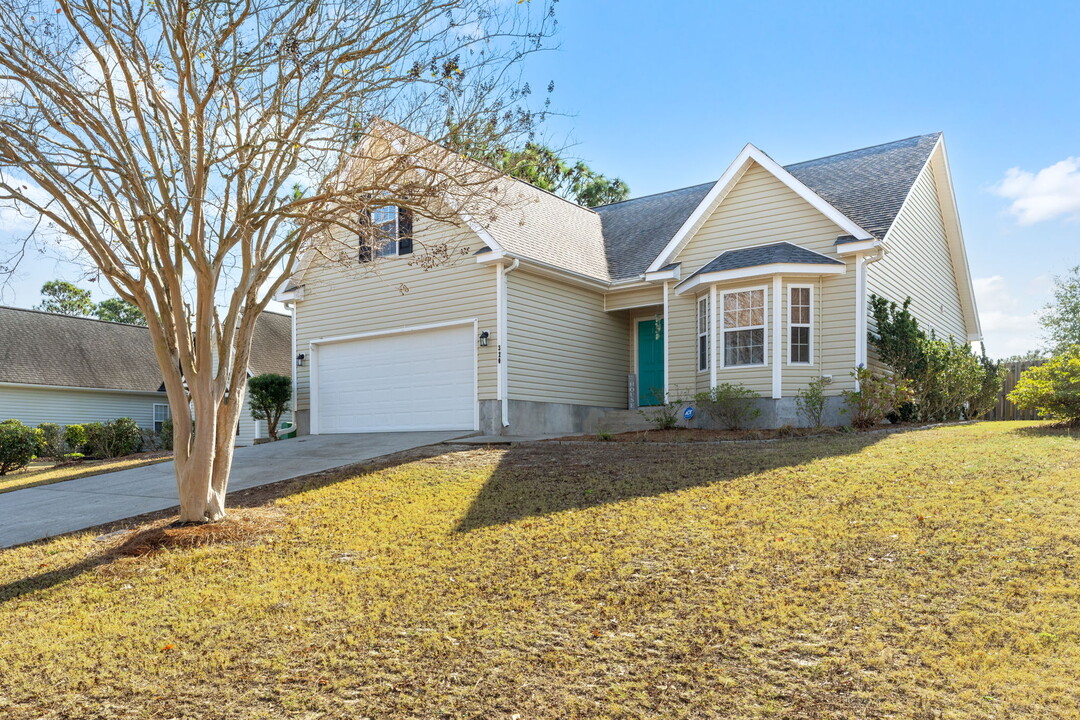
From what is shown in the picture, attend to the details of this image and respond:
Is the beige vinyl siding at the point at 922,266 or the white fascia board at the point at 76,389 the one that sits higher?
the beige vinyl siding at the point at 922,266

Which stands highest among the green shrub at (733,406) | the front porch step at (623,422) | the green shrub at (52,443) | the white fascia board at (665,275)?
the white fascia board at (665,275)

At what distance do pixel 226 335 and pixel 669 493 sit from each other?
16.7 feet

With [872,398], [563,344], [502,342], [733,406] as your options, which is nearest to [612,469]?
[733,406]

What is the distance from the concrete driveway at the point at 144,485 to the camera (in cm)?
925

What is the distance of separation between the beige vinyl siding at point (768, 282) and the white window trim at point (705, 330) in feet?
0.39

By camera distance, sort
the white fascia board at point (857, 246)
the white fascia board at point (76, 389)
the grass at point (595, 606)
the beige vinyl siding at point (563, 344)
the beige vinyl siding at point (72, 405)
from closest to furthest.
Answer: the grass at point (595, 606) → the white fascia board at point (857, 246) → the beige vinyl siding at point (563, 344) → the white fascia board at point (76, 389) → the beige vinyl siding at point (72, 405)

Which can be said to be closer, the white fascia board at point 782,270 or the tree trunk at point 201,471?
the tree trunk at point 201,471

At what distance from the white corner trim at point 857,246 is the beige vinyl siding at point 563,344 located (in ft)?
18.0

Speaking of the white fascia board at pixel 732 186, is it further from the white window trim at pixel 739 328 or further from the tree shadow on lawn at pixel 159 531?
the tree shadow on lawn at pixel 159 531

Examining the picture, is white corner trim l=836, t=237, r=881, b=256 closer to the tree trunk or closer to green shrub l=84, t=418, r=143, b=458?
the tree trunk

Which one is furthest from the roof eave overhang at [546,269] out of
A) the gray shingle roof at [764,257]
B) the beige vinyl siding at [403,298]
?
the gray shingle roof at [764,257]

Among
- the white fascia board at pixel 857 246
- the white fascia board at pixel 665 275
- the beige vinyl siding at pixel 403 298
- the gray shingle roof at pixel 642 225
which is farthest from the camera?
the gray shingle roof at pixel 642 225

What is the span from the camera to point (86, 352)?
89.1 feet

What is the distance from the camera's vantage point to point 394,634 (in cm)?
509
